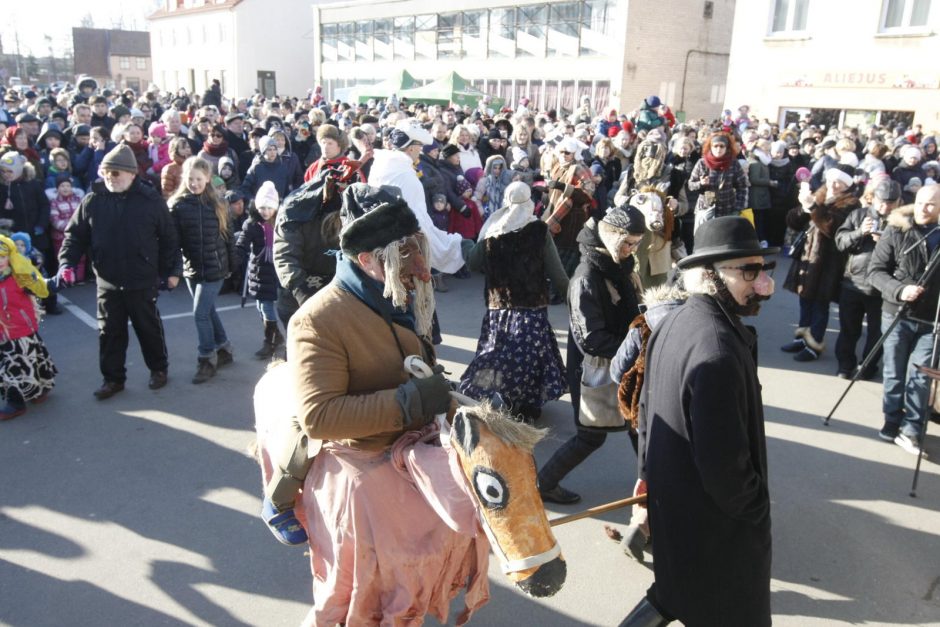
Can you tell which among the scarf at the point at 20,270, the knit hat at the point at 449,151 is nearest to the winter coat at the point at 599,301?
the scarf at the point at 20,270

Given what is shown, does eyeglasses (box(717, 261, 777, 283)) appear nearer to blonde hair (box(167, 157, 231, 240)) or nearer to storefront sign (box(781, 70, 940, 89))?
blonde hair (box(167, 157, 231, 240))

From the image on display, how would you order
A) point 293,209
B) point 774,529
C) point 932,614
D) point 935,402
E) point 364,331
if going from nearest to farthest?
point 364,331 → point 932,614 → point 774,529 → point 293,209 → point 935,402

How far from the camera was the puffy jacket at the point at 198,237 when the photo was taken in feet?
19.0

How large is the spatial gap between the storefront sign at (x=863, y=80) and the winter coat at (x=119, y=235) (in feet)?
66.9

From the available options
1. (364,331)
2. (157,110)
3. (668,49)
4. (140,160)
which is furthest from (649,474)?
(668,49)

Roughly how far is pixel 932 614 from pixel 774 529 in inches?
33.1

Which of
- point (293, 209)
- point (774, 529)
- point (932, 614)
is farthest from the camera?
point (293, 209)

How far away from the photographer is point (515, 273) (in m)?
4.68

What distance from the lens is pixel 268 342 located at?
6457 millimetres

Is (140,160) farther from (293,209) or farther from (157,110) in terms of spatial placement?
(157,110)

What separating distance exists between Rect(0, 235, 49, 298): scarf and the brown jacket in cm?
390

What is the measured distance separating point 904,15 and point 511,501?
2228 centimetres

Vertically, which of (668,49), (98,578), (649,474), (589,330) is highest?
(668,49)

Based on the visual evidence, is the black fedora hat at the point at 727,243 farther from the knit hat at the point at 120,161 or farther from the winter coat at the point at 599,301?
the knit hat at the point at 120,161
